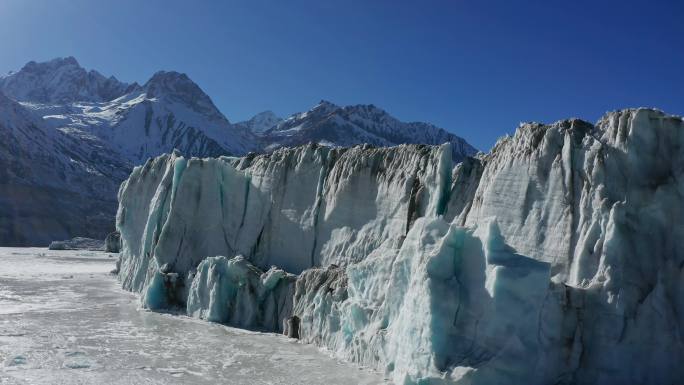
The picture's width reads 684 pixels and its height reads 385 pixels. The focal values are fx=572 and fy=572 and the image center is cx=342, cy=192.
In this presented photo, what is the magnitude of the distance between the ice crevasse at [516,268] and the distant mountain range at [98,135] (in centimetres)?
2918

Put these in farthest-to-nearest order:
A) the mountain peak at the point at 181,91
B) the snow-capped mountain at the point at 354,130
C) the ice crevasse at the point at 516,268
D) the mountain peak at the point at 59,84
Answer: the mountain peak at the point at 59,84 < the mountain peak at the point at 181,91 < the snow-capped mountain at the point at 354,130 < the ice crevasse at the point at 516,268

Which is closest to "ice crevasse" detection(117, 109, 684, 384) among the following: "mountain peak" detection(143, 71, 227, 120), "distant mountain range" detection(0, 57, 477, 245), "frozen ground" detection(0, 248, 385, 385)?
"frozen ground" detection(0, 248, 385, 385)

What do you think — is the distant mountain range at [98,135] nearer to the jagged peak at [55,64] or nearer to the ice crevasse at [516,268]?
the jagged peak at [55,64]

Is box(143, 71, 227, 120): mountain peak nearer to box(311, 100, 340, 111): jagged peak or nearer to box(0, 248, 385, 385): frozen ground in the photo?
box(311, 100, 340, 111): jagged peak

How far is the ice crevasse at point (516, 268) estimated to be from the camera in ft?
29.8

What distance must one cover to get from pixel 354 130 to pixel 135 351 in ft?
477

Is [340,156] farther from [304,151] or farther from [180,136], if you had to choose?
[180,136]

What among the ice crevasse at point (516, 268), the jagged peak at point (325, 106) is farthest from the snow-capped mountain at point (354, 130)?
the ice crevasse at point (516, 268)

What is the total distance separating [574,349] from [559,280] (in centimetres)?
122

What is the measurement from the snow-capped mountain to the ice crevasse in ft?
430

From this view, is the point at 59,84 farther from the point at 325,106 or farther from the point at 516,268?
the point at 516,268

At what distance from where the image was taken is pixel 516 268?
361 inches

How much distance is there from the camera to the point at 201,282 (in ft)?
58.0

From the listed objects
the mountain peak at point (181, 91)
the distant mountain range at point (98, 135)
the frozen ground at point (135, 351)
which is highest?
the mountain peak at point (181, 91)
